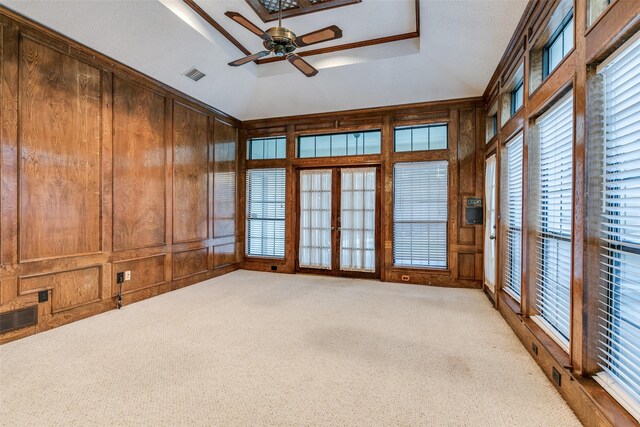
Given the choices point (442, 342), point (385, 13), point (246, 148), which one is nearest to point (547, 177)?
point (442, 342)

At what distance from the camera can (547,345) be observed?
2.40 metres

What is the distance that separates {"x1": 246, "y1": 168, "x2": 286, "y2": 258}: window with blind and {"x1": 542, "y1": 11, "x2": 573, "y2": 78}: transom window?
4477 mm

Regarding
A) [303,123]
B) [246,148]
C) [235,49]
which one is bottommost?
[246,148]

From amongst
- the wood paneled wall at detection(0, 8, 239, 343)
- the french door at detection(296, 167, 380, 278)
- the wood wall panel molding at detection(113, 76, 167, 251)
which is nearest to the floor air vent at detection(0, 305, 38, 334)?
the wood paneled wall at detection(0, 8, 239, 343)

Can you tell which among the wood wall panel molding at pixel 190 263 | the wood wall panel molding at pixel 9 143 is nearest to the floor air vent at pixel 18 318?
the wood wall panel molding at pixel 9 143

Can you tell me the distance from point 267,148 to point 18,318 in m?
4.58

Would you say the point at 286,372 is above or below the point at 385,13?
below

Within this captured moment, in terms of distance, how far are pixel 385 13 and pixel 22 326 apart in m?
5.07

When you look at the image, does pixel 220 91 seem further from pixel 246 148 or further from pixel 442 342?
pixel 442 342

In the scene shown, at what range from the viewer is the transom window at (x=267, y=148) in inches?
253

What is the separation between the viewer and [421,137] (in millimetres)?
5508

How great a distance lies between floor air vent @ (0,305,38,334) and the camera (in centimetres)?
293

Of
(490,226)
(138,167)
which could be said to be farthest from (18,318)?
(490,226)

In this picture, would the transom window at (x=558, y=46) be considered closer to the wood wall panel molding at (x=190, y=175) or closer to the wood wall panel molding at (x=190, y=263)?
the wood wall panel molding at (x=190, y=175)
